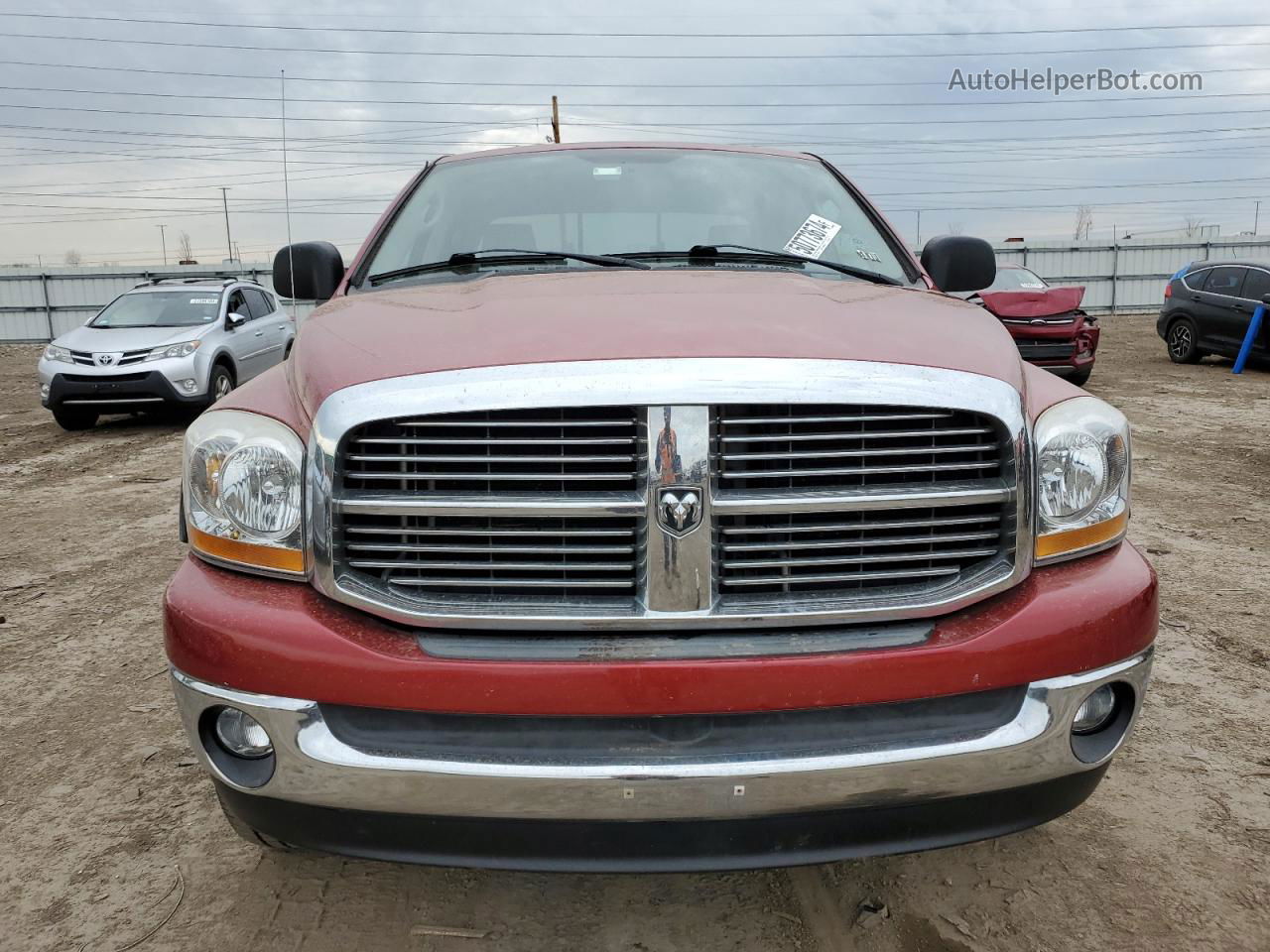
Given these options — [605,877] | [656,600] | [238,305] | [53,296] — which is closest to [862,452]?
[656,600]

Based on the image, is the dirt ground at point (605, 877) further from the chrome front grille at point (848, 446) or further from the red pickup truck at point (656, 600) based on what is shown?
the chrome front grille at point (848, 446)

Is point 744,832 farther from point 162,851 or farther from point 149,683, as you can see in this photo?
point 149,683

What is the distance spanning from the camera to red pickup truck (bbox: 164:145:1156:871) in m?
1.73

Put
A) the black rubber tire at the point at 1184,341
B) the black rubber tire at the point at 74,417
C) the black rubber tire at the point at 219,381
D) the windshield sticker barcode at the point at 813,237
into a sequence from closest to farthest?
the windshield sticker barcode at the point at 813,237 → the black rubber tire at the point at 74,417 → the black rubber tire at the point at 219,381 → the black rubber tire at the point at 1184,341

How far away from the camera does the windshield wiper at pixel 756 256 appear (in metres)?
2.79

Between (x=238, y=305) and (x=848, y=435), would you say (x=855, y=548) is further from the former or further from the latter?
(x=238, y=305)

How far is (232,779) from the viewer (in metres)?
1.85

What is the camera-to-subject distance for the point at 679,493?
1737 mm

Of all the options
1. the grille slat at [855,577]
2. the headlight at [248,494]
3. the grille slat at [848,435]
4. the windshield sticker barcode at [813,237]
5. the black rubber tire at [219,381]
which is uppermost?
the windshield sticker barcode at [813,237]

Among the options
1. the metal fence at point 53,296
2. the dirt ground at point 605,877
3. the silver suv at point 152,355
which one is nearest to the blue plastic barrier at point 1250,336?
the dirt ground at point 605,877

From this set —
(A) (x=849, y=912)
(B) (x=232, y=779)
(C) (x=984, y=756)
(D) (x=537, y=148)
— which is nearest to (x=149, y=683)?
(B) (x=232, y=779)

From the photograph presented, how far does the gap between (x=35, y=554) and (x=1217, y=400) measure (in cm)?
1190

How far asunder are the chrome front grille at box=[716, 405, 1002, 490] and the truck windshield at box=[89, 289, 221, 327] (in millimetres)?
11212

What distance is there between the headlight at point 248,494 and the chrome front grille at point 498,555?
4.9 inches
